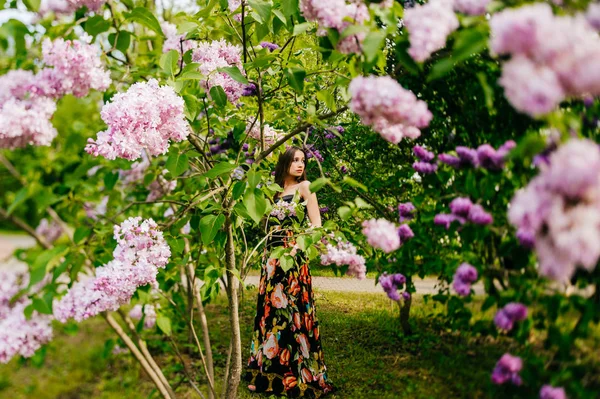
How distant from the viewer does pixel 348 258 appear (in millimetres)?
1864

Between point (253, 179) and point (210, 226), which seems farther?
point (210, 226)

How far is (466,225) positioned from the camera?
1.34 m

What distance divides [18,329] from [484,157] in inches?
72.4

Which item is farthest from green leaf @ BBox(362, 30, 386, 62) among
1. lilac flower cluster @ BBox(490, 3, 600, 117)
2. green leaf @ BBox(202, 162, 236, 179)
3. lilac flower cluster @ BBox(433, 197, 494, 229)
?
green leaf @ BBox(202, 162, 236, 179)

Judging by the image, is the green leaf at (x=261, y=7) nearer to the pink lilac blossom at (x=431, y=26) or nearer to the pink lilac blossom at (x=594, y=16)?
the pink lilac blossom at (x=431, y=26)

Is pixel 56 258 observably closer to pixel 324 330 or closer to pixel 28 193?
pixel 28 193

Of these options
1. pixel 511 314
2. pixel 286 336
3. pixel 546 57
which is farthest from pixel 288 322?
pixel 546 57

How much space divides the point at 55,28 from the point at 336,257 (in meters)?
1.43

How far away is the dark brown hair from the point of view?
8.70 ft

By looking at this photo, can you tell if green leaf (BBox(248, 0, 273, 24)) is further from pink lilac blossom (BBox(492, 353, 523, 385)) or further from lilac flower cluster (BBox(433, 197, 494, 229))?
pink lilac blossom (BBox(492, 353, 523, 385))

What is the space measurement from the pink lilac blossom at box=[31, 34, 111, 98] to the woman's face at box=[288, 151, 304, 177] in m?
1.20

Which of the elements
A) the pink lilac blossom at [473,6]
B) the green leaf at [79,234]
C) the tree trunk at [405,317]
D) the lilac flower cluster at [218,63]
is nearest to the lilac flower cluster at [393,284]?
the tree trunk at [405,317]

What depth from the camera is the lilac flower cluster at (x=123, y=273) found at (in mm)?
1790

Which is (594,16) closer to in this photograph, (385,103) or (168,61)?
(385,103)
